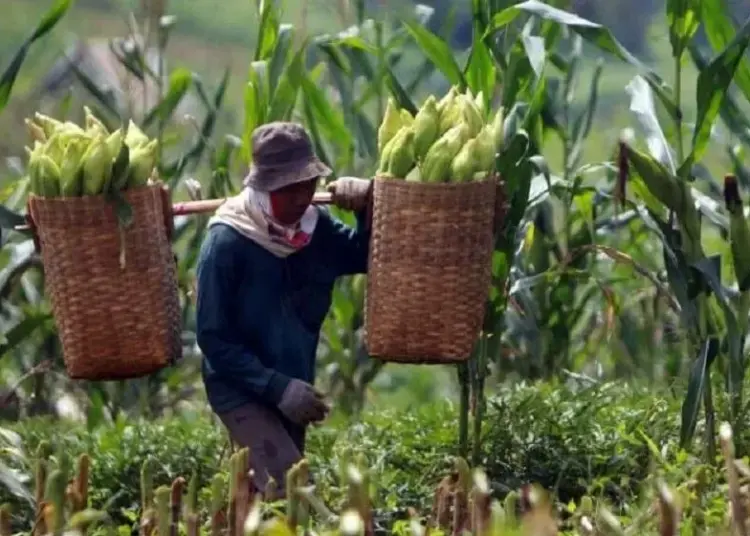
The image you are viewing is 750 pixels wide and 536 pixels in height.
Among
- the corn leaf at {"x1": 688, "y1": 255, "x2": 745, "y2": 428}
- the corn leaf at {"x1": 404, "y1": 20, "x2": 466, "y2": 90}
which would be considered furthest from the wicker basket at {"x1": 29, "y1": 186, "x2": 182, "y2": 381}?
the corn leaf at {"x1": 688, "y1": 255, "x2": 745, "y2": 428}

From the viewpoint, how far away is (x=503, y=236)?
5000 mm

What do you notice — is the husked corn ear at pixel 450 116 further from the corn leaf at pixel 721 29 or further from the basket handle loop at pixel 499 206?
the corn leaf at pixel 721 29

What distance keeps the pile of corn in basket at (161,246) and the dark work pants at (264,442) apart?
0.24 meters

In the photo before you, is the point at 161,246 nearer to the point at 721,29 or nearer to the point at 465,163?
the point at 465,163

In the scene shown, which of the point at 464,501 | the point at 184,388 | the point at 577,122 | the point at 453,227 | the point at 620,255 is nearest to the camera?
the point at 464,501

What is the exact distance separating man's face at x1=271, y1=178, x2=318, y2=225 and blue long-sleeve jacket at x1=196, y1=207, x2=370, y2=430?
0.10 meters

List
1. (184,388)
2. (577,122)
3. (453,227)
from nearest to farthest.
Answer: (453,227) < (577,122) < (184,388)

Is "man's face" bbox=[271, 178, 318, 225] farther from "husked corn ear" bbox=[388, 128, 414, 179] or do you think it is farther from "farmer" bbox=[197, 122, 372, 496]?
"husked corn ear" bbox=[388, 128, 414, 179]

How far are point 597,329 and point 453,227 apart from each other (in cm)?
263

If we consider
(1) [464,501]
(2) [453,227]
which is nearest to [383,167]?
(2) [453,227]

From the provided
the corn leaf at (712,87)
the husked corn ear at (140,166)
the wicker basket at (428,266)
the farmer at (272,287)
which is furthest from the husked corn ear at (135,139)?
the corn leaf at (712,87)

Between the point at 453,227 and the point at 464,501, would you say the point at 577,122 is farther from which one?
the point at 464,501

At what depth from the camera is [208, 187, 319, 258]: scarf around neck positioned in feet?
14.3

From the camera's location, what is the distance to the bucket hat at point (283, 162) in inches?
168
